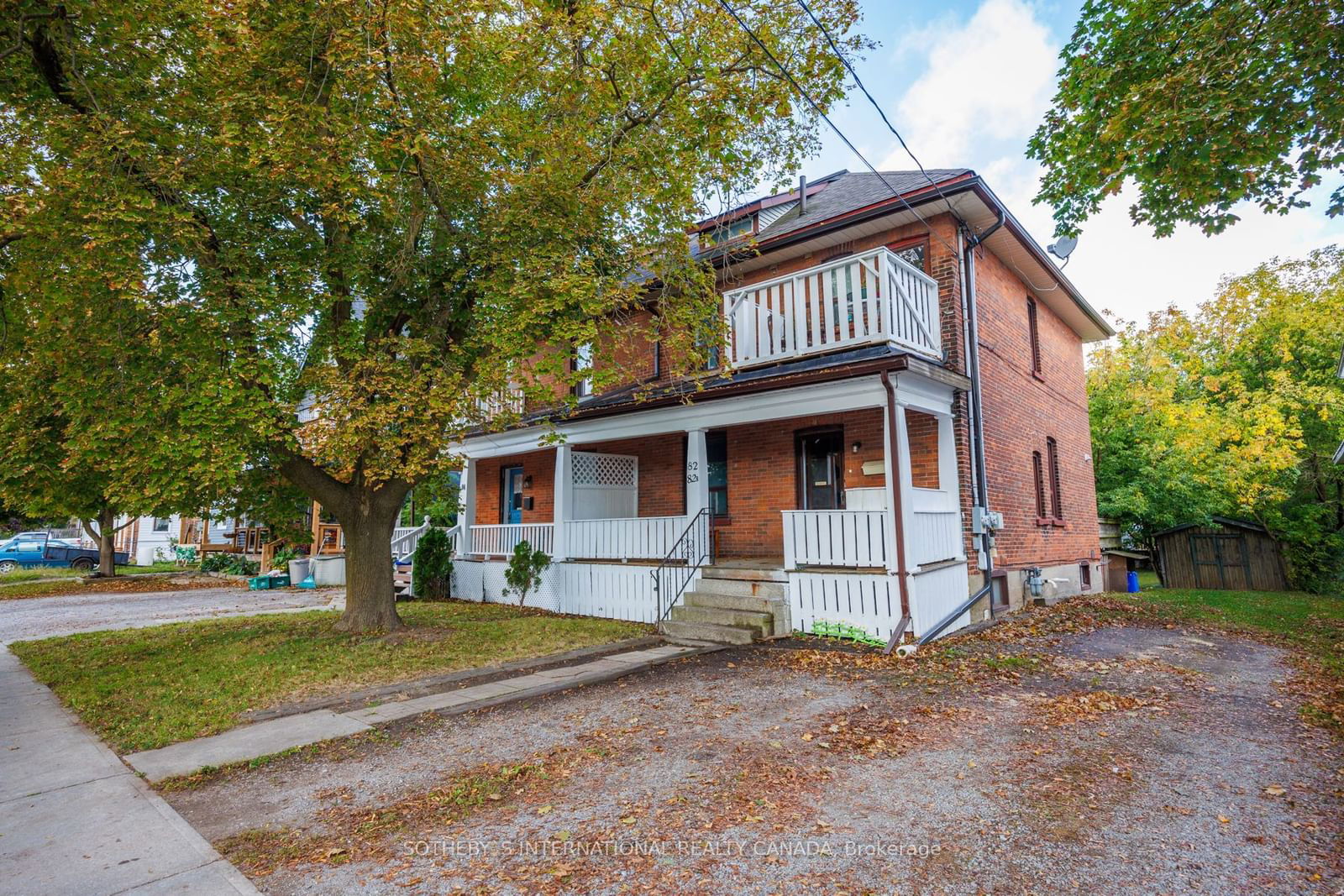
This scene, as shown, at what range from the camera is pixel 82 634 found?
1045 cm

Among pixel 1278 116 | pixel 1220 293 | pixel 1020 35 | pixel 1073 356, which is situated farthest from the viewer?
pixel 1220 293

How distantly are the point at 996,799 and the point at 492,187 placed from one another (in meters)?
8.18

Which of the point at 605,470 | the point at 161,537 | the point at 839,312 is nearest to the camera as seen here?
the point at 839,312

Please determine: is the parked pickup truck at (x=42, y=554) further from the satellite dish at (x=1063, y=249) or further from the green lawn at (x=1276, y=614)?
the green lawn at (x=1276, y=614)

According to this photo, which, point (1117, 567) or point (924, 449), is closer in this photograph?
point (924, 449)

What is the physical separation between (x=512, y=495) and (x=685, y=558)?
23.0ft

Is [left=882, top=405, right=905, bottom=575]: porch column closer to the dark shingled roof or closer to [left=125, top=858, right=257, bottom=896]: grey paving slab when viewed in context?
the dark shingled roof

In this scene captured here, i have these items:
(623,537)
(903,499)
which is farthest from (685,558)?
(903,499)

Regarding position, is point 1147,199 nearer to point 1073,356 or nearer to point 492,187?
point 492,187

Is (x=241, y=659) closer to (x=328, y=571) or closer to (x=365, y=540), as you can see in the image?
(x=365, y=540)

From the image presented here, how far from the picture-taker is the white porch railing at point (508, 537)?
42.7ft

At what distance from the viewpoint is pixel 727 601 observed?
383 inches

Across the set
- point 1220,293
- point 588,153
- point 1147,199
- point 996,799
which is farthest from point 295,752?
point 1220,293

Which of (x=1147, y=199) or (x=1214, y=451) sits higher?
(x=1147, y=199)
